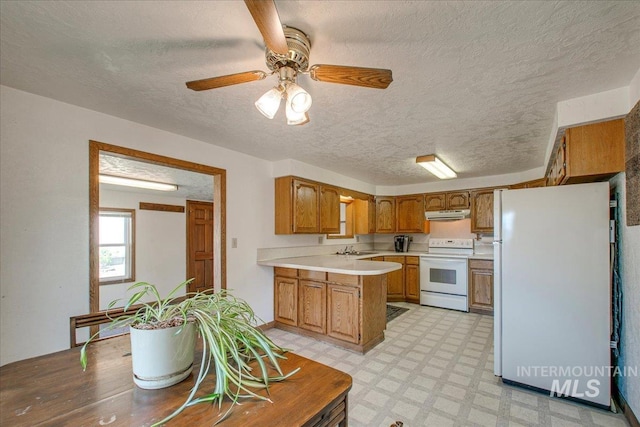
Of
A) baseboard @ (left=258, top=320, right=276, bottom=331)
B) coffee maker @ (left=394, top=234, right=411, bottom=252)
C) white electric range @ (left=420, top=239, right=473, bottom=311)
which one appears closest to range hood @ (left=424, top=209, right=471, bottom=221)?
white electric range @ (left=420, top=239, right=473, bottom=311)

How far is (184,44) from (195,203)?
4924 millimetres

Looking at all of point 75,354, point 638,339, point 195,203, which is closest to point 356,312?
point 638,339

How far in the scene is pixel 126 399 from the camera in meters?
0.88

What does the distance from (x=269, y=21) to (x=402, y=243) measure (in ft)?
16.9

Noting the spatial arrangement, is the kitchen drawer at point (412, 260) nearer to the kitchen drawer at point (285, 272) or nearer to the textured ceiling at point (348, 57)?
the kitchen drawer at point (285, 272)

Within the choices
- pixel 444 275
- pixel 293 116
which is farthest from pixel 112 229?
pixel 444 275

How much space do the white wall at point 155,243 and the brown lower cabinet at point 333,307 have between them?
Result: 2.86 m

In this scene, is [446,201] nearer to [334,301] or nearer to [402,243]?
[402,243]

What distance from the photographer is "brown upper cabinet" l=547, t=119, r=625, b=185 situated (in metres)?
1.93

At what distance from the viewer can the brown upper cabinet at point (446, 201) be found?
4.89 meters

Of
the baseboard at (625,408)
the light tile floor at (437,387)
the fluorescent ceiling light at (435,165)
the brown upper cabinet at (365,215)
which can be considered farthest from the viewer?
the brown upper cabinet at (365,215)

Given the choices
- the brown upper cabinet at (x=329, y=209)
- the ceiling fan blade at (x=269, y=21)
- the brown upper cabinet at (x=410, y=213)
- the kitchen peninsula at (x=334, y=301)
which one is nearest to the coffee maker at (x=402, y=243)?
the brown upper cabinet at (x=410, y=213)

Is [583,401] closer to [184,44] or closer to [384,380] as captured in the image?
[384,380]

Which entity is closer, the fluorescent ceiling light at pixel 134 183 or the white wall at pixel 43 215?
the white wall at pixel 43 215
